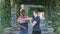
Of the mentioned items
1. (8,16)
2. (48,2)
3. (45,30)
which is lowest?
(45,30)

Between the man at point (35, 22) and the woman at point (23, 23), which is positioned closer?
the woman at point (23, 23)

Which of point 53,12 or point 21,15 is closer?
point 21,15

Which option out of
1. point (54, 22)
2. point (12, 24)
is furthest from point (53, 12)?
point (12, 24)

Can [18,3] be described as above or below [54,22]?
above

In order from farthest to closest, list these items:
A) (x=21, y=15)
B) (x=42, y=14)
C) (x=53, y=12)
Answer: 1. (x=53, y=12)
2. (x=42, y=14)
3. (x=21, y=15)

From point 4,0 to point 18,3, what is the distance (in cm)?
42

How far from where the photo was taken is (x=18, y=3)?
4.23 meters

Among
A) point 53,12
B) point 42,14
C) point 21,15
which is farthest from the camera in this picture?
point 53,12

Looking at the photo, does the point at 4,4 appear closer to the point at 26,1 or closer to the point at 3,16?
the point at 3,16

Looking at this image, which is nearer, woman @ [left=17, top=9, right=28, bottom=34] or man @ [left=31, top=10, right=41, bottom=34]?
woman @ [left=17, top=9, right=28, bottom=34]

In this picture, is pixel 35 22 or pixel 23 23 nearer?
pixel 23 23

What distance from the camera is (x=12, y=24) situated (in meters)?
4.25

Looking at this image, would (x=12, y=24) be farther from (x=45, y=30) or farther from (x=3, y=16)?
(x=45, y=30)

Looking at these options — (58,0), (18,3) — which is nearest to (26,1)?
(18,3)
